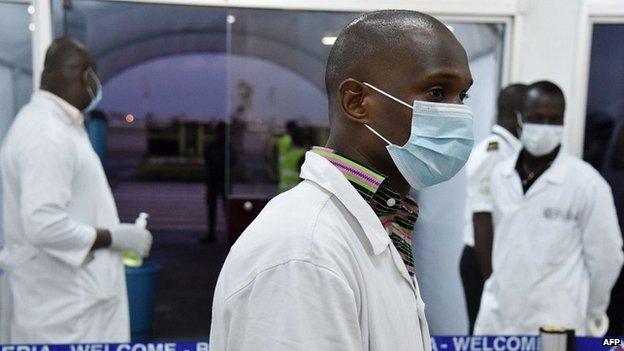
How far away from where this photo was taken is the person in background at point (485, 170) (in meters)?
2.90

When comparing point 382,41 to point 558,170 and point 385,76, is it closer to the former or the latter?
point 385,76

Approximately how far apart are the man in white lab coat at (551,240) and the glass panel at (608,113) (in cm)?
28

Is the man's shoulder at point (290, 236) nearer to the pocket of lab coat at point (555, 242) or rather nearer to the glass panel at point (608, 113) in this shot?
the pocket of lab coat at point (555, 242)

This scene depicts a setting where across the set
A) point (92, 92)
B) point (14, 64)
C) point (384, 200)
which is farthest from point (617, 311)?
point (14, 64)

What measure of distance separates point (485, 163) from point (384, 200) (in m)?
2.15

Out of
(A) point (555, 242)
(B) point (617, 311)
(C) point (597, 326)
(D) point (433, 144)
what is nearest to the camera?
(D) point (433, 144)

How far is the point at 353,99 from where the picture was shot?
966 mm

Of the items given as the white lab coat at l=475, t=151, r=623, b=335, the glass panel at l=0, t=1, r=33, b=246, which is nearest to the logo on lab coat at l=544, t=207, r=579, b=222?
the white lab coat at l=475, t=151, r=623, b=335

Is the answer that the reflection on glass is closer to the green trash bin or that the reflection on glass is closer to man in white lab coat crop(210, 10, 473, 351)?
the green trash bin

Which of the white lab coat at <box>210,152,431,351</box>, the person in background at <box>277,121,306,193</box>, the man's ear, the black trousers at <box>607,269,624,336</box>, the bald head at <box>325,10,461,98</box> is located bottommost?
the black trousers at <box>607,269,624,336</box>

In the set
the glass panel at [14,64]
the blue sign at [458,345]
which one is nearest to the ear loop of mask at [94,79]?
the glass panel at [14,64]

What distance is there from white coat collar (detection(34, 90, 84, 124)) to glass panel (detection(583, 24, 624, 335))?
234 cm

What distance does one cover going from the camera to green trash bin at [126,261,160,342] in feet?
9.36

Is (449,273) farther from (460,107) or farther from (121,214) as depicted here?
(460,107)
